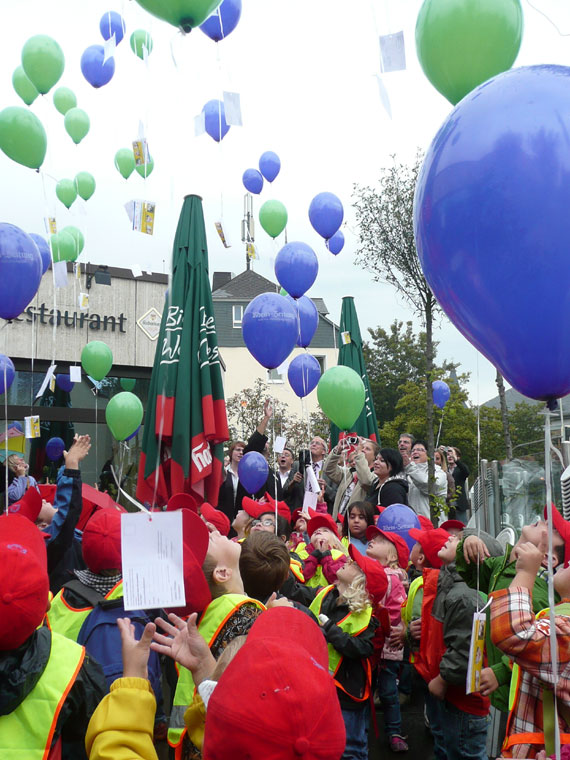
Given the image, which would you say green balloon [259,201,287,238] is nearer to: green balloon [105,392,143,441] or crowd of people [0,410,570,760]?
green balloon [105,392,143,441]

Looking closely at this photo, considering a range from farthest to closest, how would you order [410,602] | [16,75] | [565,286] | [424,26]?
1. [16,75]
2. [410,602]
3. [424,26]
4. [565,286]

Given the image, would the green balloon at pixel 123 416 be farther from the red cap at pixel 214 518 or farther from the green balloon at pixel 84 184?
the red cap at pixel 214 518

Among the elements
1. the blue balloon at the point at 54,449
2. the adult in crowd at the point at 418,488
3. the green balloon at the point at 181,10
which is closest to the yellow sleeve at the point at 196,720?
the green balloon at the point at 181,10

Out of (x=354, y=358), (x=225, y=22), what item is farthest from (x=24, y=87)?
(x=354, y=358)

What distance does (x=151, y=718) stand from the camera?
2107mm

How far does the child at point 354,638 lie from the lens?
12.1 feet

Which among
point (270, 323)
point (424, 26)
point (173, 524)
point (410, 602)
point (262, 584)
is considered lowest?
point (410, 602)

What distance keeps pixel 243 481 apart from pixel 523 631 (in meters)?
5.35

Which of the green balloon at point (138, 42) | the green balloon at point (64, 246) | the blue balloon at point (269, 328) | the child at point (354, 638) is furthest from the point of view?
the green balloon at point (64, 246)

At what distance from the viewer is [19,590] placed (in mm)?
1969

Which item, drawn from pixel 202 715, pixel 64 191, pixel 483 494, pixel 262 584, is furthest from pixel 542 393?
pixel 64 191

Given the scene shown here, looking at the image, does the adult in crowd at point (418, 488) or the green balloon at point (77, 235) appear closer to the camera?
the adult in crowd at point (418, 488)

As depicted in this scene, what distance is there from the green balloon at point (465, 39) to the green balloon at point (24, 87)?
23.7ft

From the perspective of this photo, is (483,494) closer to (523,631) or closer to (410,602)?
(410,602)
